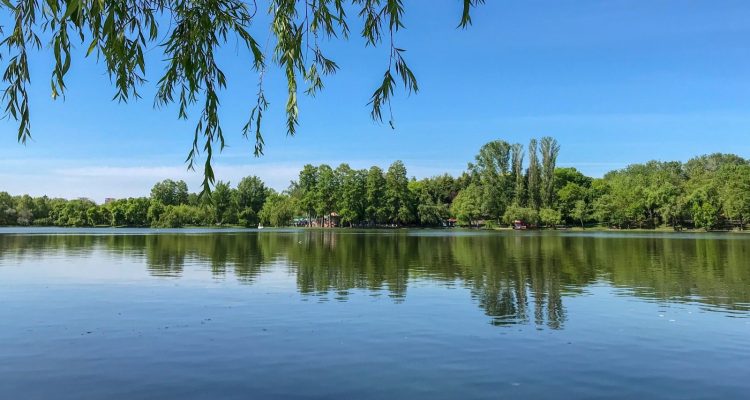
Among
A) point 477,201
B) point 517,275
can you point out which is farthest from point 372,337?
point 477,201

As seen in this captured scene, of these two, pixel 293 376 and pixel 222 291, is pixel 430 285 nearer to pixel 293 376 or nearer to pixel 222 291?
pixel 222 291

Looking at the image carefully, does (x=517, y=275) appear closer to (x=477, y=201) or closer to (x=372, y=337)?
(x=372, y=337)

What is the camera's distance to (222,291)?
16938 millimetres

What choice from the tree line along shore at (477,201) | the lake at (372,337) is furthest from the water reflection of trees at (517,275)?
the tree line along shore at (477,201)

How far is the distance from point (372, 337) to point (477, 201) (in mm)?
101286

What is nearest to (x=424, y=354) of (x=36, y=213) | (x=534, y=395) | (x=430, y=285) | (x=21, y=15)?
(x=534, y=395)

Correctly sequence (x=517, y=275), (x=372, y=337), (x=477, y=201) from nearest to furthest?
1. (x=372, y=337)
2. (x=517, y=275)
3. (x=477, y=201)

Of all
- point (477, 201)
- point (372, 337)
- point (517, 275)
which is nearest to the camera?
point (372, 337)

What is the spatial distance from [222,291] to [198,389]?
9.67m

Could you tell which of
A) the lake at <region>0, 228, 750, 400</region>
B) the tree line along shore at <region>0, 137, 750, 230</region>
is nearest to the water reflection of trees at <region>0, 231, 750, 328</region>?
the lake at <region>0, 228, 750, 400</region>

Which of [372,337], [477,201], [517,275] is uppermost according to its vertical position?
[477,201]

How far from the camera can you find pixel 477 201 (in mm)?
109750

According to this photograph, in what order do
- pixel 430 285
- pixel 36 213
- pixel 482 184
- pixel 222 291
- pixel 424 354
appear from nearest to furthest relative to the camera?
pixel 424 354 < pixel 222 291 < pixel 430 285 < pixel 482 184 < pixel 36 213

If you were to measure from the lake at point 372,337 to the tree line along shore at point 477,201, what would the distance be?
82.9 meters
